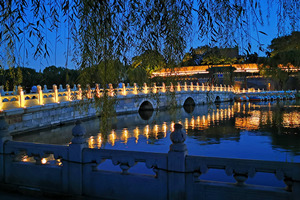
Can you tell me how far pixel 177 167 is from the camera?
3.57 m

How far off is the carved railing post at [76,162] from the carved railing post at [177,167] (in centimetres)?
123

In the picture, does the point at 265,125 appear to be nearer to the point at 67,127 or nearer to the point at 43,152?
the point at 67,127

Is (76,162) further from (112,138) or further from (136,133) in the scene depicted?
(136,133)

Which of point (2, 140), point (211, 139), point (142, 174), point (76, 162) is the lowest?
point (211, 139)

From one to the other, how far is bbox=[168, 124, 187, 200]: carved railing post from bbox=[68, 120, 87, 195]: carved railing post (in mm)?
1228

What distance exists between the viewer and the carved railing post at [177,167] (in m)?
3.56

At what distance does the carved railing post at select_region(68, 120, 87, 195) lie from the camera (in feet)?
13.2

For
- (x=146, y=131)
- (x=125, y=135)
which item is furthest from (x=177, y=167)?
(x=146, y=131)

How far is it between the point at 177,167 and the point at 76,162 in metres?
1.39

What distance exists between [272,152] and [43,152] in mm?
9213

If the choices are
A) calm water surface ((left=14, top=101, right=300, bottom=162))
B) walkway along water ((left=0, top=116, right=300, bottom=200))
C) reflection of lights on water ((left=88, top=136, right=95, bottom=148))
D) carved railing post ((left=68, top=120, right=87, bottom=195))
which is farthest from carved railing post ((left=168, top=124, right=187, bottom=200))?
reflection of lights on water ((left=88, top=136, right=95, bottom=148))

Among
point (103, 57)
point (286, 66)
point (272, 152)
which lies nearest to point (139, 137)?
point (272, 152)

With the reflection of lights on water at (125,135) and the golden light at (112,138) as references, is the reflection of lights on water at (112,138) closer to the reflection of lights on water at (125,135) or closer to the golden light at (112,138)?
the golden light at (112,138)

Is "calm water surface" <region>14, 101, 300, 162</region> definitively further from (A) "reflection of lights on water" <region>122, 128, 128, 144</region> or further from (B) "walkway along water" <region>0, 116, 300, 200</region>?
(B) "walkway along water" <region>0, 116, 300, 200</region>
